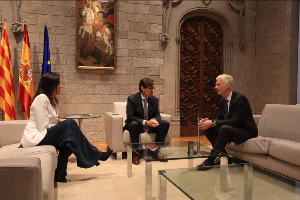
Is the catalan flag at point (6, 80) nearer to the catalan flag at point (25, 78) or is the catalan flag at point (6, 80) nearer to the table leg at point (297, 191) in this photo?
the catalan flag at point (25, 78)

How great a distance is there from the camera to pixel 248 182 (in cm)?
203

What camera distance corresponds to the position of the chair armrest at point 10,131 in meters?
2.94

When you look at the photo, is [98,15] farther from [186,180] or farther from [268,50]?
[186,180]

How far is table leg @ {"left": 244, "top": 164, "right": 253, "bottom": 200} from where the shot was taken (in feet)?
6.12

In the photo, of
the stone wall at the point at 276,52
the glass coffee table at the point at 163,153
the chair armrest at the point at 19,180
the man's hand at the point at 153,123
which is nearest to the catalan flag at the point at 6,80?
the man's hand at the point at 153,123

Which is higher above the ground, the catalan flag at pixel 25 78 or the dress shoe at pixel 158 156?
the catalan flag at pixel 25 78

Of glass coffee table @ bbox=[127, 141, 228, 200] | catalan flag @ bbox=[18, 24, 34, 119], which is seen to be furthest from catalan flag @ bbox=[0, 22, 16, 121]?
glass coffee table @ bbox=[127, 141, 228, 200]

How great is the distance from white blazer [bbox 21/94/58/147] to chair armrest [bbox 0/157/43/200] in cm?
126

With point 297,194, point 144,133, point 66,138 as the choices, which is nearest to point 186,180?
point 297,194

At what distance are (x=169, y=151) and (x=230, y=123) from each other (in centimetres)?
84

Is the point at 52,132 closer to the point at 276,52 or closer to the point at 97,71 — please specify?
the point at 97,71

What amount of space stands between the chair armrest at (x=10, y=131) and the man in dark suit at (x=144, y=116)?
134cm

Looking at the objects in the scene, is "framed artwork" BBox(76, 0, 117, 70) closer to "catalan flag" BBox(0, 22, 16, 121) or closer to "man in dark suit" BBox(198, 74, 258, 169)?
"catalan flag" BBox(0, 22, 16, 121)

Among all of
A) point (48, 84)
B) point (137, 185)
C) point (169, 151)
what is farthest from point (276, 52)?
point (48, 84)
